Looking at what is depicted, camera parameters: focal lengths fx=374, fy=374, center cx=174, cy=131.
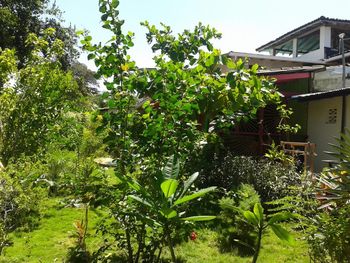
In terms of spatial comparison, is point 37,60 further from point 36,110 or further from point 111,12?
point 111,12

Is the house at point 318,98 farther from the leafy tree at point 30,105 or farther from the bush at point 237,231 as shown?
the leafy tree at point 30,105

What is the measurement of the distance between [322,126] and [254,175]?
5.38m

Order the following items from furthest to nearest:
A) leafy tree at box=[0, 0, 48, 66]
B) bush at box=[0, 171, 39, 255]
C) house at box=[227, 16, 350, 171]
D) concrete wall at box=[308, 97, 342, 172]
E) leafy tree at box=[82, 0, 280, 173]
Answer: leafy tree at box=[0, 0, 48, 66]
concrete wall at box=[308, 97, 342, 172]
house at box=[227, 16, 350, 171]
bush at box=[0, 171, 39, 255]
leafy tree at box=[82, 0, 280, 173]

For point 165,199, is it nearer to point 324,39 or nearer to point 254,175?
point 254,175

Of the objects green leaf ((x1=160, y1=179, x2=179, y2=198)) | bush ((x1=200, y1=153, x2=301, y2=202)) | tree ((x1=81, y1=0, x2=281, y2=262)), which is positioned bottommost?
bush ((x1=200, y1=153, x2=301, y2=202))

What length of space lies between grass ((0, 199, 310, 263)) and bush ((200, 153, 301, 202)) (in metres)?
1.39

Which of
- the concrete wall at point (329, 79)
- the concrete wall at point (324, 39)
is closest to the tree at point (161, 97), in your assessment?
the concrete wall at point (329, 79)

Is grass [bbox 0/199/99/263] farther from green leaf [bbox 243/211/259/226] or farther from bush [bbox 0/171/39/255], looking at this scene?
green leaf [bbox 243/211/259/226]

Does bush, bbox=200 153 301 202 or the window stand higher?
the window

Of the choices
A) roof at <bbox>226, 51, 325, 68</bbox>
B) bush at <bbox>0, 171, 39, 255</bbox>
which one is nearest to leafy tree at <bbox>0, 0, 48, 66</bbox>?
roof at <bbox>226, 51, 325, 68</bbox>

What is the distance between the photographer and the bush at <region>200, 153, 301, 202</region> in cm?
766

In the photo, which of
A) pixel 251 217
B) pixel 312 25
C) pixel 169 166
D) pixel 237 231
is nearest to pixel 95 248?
pixel 237 231

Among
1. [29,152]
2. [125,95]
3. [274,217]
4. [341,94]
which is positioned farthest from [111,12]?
[341,94]

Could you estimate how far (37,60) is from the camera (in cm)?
622
